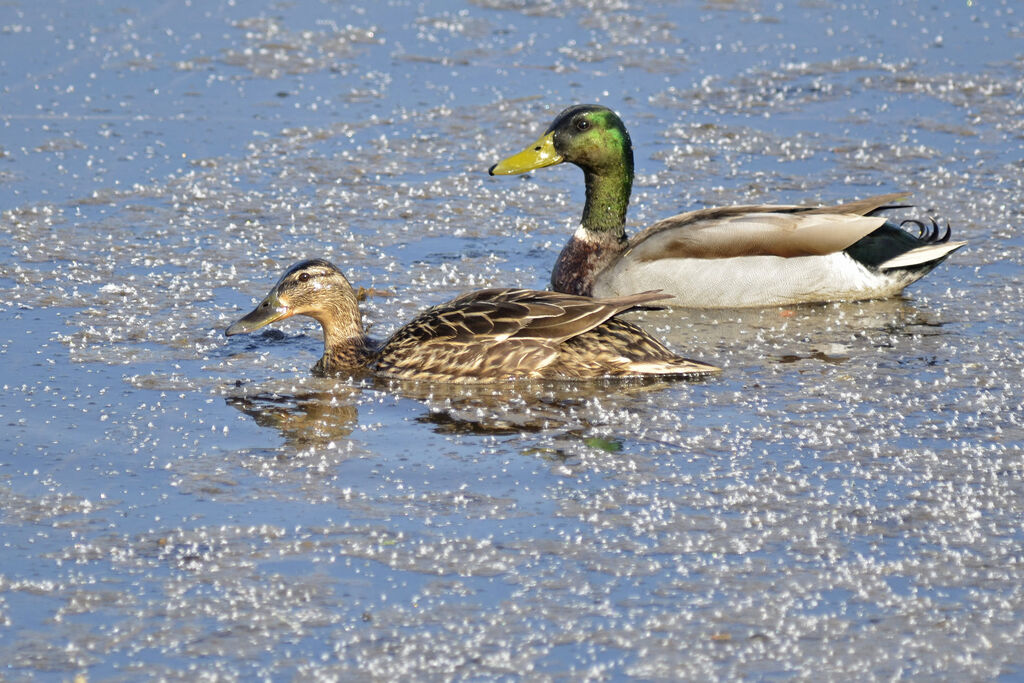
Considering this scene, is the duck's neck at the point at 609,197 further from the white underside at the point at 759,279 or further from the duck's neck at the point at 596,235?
the white underside at the point at 759,279

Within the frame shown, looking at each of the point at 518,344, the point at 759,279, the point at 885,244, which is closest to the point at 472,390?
the point at 518,344

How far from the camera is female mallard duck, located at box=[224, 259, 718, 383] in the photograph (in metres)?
7.41

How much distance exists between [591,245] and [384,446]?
292 cm

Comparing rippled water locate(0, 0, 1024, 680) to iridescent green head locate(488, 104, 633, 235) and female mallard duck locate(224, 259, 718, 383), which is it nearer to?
female mallard duck locate(224, 259, 718, 383)

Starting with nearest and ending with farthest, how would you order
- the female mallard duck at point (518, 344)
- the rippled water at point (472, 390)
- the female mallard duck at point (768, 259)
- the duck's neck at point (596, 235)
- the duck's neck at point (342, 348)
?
the rippled water at point (472, 390) → the female mallard duck at point (518, 344) → the duck's neck at point (342, 348) → the female mallard duck at point (768, 259) → the duck's neck at point (596, 235)

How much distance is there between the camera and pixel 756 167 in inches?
425

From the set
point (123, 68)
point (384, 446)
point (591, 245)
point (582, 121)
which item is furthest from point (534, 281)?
point (123, 68)

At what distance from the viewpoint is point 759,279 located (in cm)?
886

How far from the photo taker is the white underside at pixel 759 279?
8844mm

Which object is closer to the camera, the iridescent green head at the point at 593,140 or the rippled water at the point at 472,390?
the rippled water at the point at 472,390

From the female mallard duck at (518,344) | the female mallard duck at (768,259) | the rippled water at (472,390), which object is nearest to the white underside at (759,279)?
the female mallard duck at (768,259)

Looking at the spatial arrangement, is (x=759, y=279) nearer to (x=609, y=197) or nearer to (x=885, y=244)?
(x=885, y=244)

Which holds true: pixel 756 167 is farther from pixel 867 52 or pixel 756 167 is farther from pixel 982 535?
pixel 982 535

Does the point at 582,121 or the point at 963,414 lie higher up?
the point at 582,121
